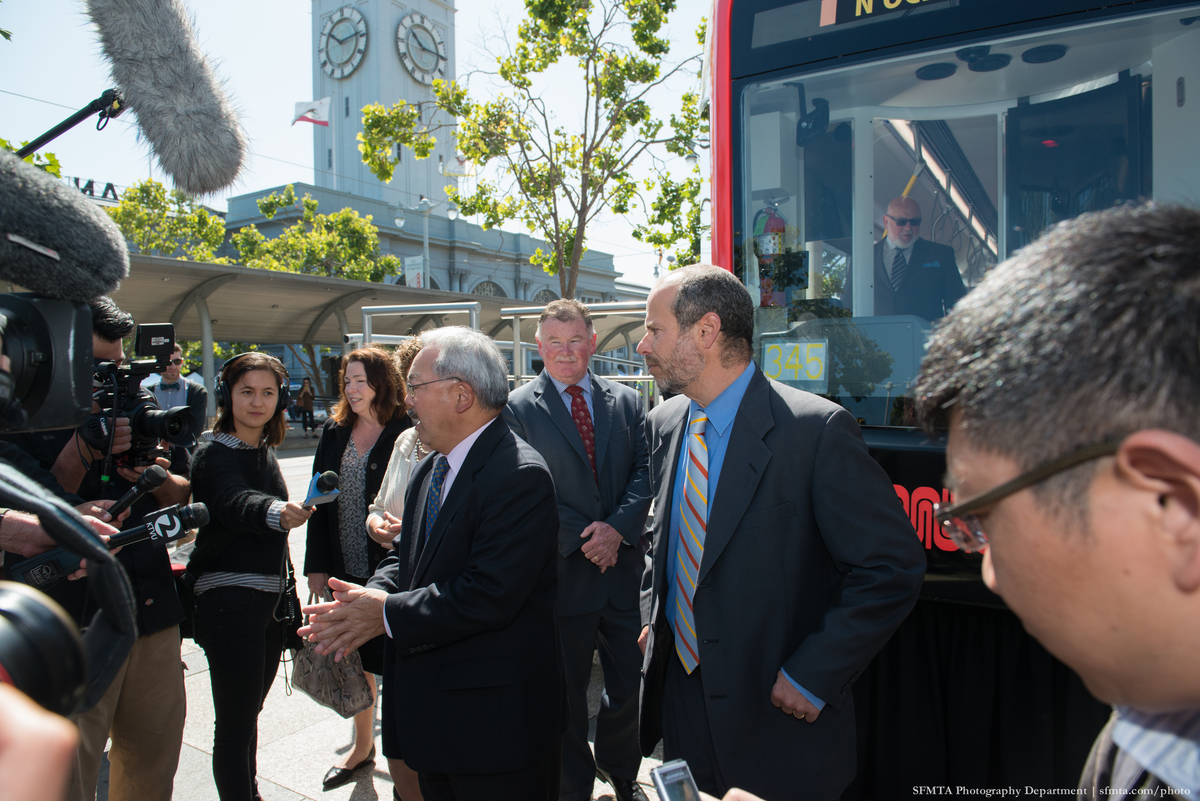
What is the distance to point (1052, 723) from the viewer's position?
262cm

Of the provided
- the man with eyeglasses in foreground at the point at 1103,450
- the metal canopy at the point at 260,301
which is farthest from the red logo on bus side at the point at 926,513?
the metal canopy at the point at 260,301

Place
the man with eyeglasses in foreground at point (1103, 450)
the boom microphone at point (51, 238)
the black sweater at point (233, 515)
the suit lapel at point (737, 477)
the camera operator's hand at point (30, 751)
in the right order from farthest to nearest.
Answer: the black sweater at point (233, 515) → the suit lapel at point (737, 477) → the boom microphone at point (51, 238) → the man with eyeglasses in foreground at point (1103, 450) → the camera operator's hand at point (30, 751)

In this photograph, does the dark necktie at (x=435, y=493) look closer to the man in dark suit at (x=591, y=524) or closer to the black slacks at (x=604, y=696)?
the man in dark suit at (x=591, y=524)

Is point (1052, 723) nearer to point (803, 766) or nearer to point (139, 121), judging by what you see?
point (803, 766)

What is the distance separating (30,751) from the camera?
623 millimetres

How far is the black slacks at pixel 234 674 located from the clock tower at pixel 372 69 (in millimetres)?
56188

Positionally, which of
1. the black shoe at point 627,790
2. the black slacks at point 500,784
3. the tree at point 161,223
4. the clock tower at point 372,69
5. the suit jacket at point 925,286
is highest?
the clock tower at point 372,69

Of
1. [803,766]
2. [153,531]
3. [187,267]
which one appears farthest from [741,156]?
[187,267]

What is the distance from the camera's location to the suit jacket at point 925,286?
3.12m

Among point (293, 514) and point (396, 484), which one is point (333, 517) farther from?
point (293, 514)

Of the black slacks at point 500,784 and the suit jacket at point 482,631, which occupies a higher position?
the suit jacket at point 482,631

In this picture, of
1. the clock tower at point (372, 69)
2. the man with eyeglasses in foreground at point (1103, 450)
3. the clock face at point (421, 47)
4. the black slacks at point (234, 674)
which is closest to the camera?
the man with eyeglasses in foreground at point (1103, 450)

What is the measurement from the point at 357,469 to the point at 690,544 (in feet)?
7.14

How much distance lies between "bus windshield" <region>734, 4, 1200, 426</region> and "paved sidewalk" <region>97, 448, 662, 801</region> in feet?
7.88
